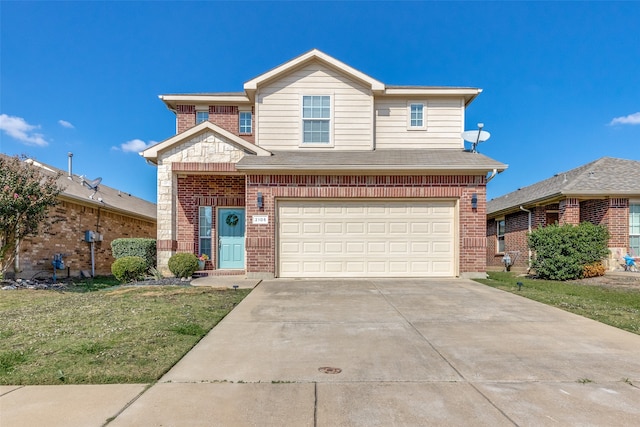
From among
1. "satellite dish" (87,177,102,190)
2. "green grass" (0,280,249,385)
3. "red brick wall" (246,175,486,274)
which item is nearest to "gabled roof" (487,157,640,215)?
"red brick wall" (246,175,486,274)

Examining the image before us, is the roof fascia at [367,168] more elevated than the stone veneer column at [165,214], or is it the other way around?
the roof fascia at [367,168]

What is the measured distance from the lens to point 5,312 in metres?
6.97

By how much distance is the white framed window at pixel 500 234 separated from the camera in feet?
60.9

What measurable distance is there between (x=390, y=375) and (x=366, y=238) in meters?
7.20

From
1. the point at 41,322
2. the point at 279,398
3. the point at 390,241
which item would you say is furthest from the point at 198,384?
the point at 390,241

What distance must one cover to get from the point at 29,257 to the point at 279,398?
12381mm

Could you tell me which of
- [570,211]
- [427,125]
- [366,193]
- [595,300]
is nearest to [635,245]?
[570,211]

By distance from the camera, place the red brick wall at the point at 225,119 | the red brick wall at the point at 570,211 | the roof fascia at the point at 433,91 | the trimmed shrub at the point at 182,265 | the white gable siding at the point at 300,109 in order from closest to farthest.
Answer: the trimmed shrub at the point at 182,265 → the white gable siding at the point at 300,109 → the roof fascia at the point at 433,91 → the red brick wall at the point at 570,211 → the red brick wall at the point at 225,119

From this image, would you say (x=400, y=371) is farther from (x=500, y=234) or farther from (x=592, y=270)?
(x=500, y=234)

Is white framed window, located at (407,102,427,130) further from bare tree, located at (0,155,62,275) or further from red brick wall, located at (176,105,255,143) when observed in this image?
bare tree, located at (0,155,62,275)

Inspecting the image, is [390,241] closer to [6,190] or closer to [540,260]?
[540,260]

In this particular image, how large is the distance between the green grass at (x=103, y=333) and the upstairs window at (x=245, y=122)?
7.56 meters

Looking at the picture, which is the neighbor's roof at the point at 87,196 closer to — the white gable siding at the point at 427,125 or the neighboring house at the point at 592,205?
the white gable siding at the point at 427,125

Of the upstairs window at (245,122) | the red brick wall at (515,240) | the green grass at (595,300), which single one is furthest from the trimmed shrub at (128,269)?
the red brick wall at (515,240)
